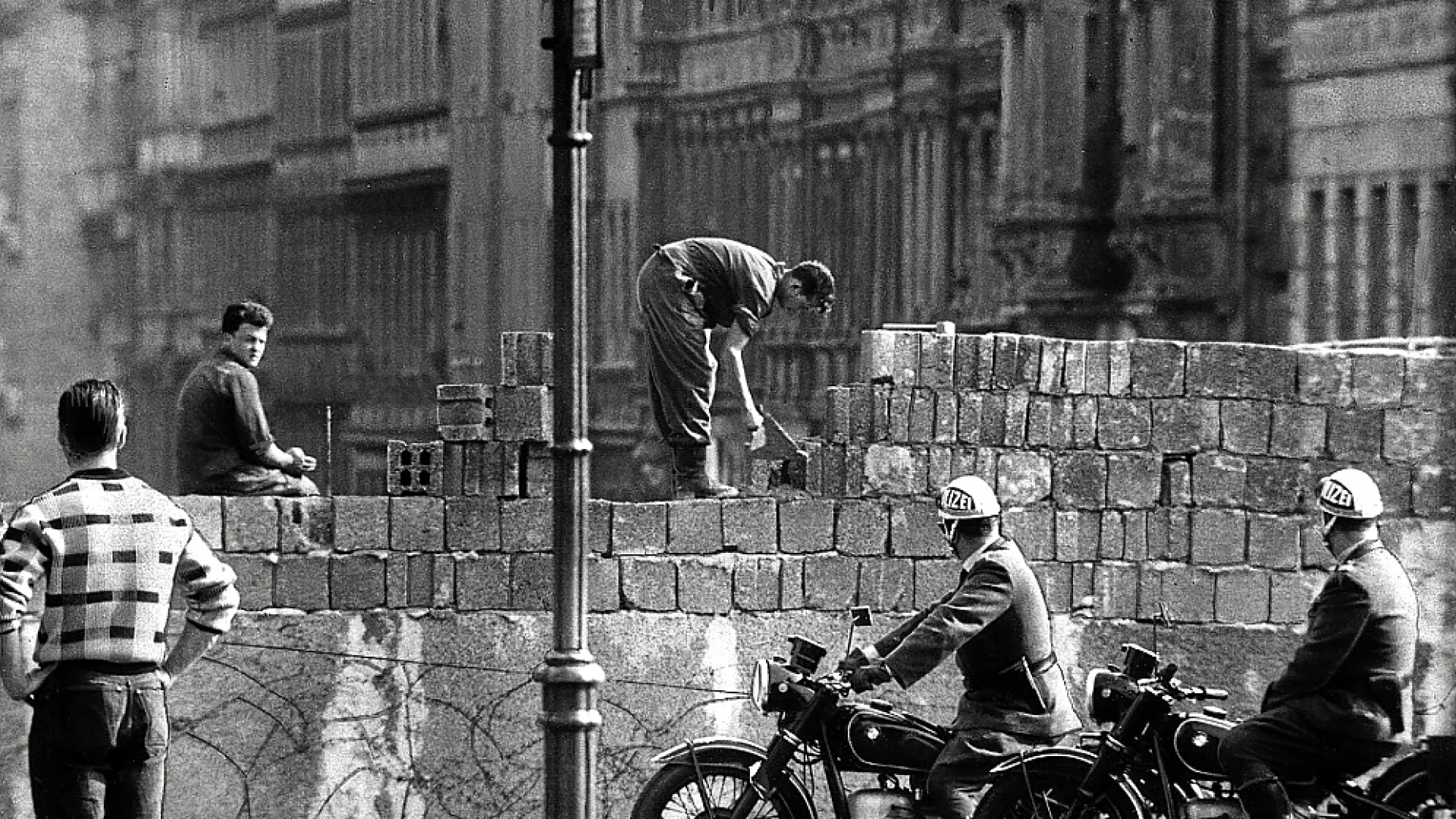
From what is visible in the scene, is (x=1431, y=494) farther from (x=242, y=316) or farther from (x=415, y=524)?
(x=242, y=316)

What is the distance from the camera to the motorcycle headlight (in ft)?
34.4

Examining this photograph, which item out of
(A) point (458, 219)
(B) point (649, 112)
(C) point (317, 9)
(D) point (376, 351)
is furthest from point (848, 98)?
(C) point (317, 9)

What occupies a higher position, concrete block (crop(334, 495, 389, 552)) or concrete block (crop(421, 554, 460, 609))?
concrete block (crop(334, 495, 389, 552))

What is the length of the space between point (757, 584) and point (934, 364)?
4.35 feet

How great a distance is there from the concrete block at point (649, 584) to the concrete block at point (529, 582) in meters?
0.37

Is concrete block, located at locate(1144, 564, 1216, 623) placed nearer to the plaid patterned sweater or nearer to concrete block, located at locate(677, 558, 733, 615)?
concrete block, located at locate(677, 558, 733, 615)

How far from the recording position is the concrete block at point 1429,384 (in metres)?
13.8

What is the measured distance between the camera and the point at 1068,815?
408 inches

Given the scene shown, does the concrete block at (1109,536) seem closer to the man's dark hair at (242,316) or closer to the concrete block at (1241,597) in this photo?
the concrete block at (1241,597)

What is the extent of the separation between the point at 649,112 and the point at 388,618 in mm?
12873

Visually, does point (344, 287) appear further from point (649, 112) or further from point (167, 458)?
point (649, 112)

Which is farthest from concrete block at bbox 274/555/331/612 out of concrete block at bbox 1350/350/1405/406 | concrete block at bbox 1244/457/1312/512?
concrete block at bbox 1350/350/1405/406

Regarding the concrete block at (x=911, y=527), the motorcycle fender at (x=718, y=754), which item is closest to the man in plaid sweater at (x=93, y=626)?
the motorcycle fender at (x=718, y=754)

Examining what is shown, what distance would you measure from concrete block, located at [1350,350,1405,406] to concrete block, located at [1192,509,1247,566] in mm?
802
